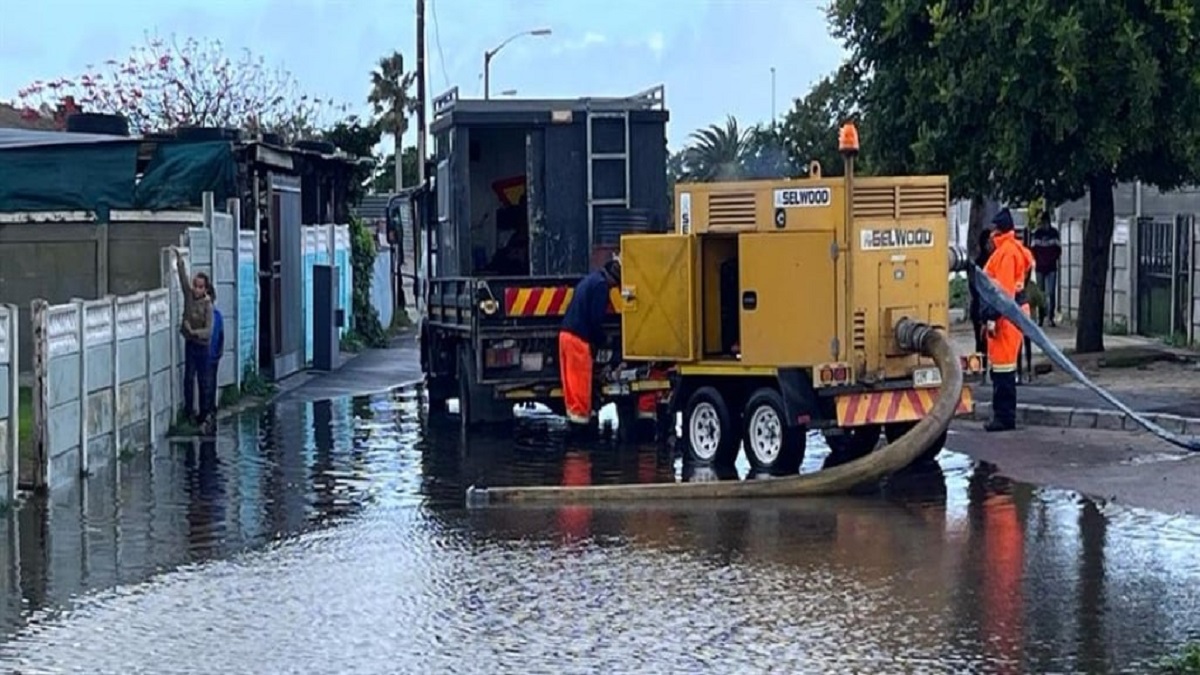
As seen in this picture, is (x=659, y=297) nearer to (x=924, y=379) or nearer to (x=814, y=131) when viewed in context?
(x=924, y=379)

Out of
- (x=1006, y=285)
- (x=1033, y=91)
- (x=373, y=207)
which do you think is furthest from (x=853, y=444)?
(x=373, y=207)

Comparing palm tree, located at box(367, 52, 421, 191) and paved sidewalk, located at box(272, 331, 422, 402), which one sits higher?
palm tree, located at box(367, 52, 421, 191)

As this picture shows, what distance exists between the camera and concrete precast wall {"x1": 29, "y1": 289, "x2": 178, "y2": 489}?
610 inches

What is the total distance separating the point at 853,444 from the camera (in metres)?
17.2

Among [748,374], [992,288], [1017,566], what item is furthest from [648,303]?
[1017,566]

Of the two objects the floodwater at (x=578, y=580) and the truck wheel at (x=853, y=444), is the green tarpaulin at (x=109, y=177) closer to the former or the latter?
the floodwater at (x=578, y=580)

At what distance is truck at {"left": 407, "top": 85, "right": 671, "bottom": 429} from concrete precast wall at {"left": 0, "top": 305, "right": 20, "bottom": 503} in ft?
19.5

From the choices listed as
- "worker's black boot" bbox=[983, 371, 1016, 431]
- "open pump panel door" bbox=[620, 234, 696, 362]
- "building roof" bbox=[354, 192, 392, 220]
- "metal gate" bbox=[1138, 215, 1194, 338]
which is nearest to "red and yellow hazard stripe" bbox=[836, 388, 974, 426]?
"open pump panel door" bbox=[620, 234, 696, 362]

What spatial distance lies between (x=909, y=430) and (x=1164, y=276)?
13689mm

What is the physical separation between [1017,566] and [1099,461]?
191 inches

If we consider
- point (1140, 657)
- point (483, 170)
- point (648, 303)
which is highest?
point (483, 170)

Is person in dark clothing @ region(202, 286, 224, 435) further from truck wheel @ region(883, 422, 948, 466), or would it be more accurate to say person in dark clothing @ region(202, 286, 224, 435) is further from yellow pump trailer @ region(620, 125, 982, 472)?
truck wheel @ region(883, 422, 948, 466)

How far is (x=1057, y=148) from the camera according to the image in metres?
22.9

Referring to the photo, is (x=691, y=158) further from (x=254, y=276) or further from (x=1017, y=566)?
(x=1017, y=566)
